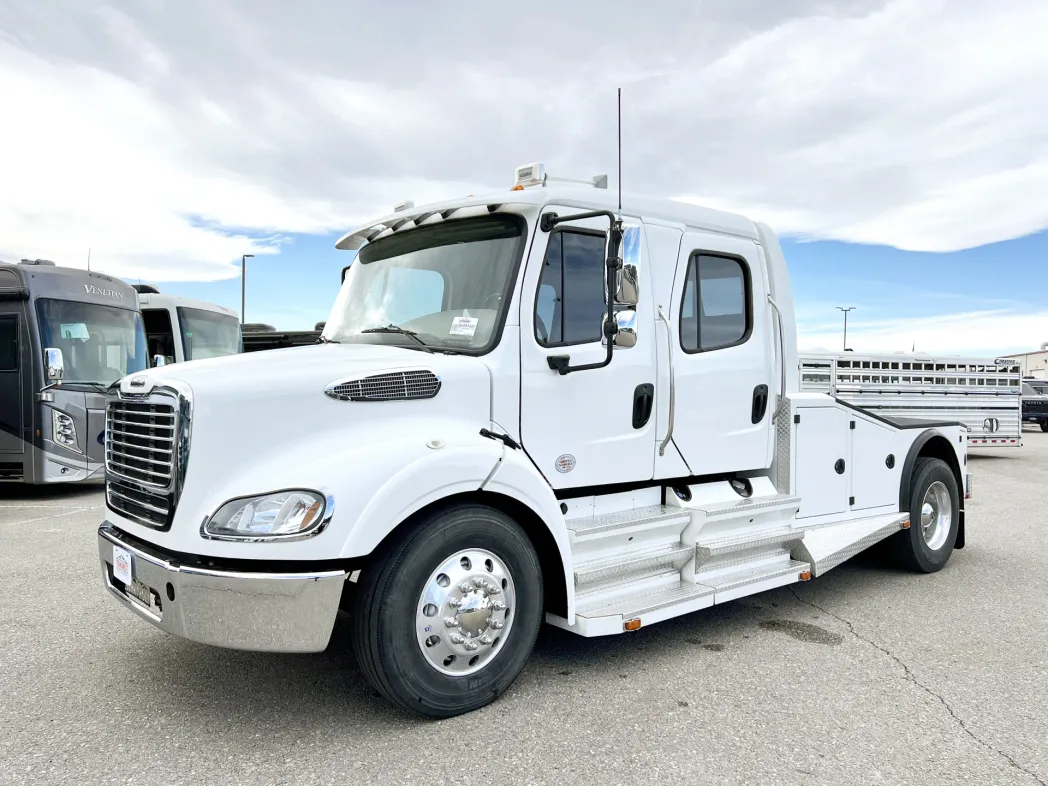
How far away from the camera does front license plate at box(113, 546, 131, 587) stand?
3480 millimetres

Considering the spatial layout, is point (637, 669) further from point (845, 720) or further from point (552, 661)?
point (845, 720)

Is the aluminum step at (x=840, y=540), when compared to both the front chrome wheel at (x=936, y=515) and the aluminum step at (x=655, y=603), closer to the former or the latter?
the front chrome wheel at (x=936, y=515)

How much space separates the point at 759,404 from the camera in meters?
5.07

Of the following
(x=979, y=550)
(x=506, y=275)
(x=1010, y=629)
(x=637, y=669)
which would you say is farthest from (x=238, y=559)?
(x=979, y=550)

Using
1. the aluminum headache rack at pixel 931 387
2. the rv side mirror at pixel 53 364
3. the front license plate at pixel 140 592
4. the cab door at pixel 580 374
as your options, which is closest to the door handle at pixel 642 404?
the cab door at pixel 580 374

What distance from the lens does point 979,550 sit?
7.24 metres

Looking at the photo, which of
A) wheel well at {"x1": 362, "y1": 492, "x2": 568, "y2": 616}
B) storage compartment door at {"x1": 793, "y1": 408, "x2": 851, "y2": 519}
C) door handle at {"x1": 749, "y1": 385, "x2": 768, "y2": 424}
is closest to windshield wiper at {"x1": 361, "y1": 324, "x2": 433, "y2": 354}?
wheel well at {"x1": 362, "y1": 492, "x2": 568, "y2": 616}

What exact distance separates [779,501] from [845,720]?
1.72m

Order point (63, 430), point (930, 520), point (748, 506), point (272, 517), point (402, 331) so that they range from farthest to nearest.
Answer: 1. point (63, 430)
2. point (930, 520)
3. point (748, 506)
4. point (402, 331)
5. point (272, 517)

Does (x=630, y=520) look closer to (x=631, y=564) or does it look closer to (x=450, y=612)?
(x=631, y=564)

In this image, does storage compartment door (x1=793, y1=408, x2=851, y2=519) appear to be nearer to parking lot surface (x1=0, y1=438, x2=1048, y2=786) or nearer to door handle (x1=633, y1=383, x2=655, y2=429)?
parking lot surface (x1=0, y1=438, x2=1048, y2=786)

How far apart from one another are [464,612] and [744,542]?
2023 mm

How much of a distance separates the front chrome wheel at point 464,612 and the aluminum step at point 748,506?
60.6 inches

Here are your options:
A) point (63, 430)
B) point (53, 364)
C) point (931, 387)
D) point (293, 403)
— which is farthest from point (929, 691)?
point (63, 430)
